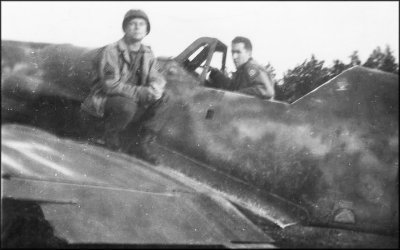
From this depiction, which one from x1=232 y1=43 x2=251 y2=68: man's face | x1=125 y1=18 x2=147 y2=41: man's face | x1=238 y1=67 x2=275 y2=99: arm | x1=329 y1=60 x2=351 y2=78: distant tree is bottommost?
x1=238 y1=67 x2=275 y2=99: arm

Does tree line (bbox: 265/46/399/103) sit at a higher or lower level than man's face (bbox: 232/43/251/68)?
lower

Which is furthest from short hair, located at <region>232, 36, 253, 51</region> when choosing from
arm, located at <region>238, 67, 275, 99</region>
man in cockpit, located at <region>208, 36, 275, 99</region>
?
arm, located at <region>238, 67, 275, 99</region>

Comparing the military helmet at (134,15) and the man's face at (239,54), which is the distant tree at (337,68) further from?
the military helmet at (134,15)

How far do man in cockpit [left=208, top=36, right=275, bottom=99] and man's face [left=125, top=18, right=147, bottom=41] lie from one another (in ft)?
2.43

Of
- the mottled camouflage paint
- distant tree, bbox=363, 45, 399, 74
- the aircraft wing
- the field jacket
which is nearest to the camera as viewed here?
the aircraft wing

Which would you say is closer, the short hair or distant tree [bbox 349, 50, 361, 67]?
distant tree [bbox 349, 50, 361, 67]

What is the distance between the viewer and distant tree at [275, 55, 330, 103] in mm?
2875

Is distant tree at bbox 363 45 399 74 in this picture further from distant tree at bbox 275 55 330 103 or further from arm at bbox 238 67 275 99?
arm at bbox 238 67 275 99

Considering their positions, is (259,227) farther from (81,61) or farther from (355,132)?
(81,61)

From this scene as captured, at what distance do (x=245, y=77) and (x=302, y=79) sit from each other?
1.49 ft

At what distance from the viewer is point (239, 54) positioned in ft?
10.6

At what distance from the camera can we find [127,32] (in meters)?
3.45

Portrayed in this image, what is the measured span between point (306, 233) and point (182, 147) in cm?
114

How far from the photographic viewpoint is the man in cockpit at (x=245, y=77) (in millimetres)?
3004
